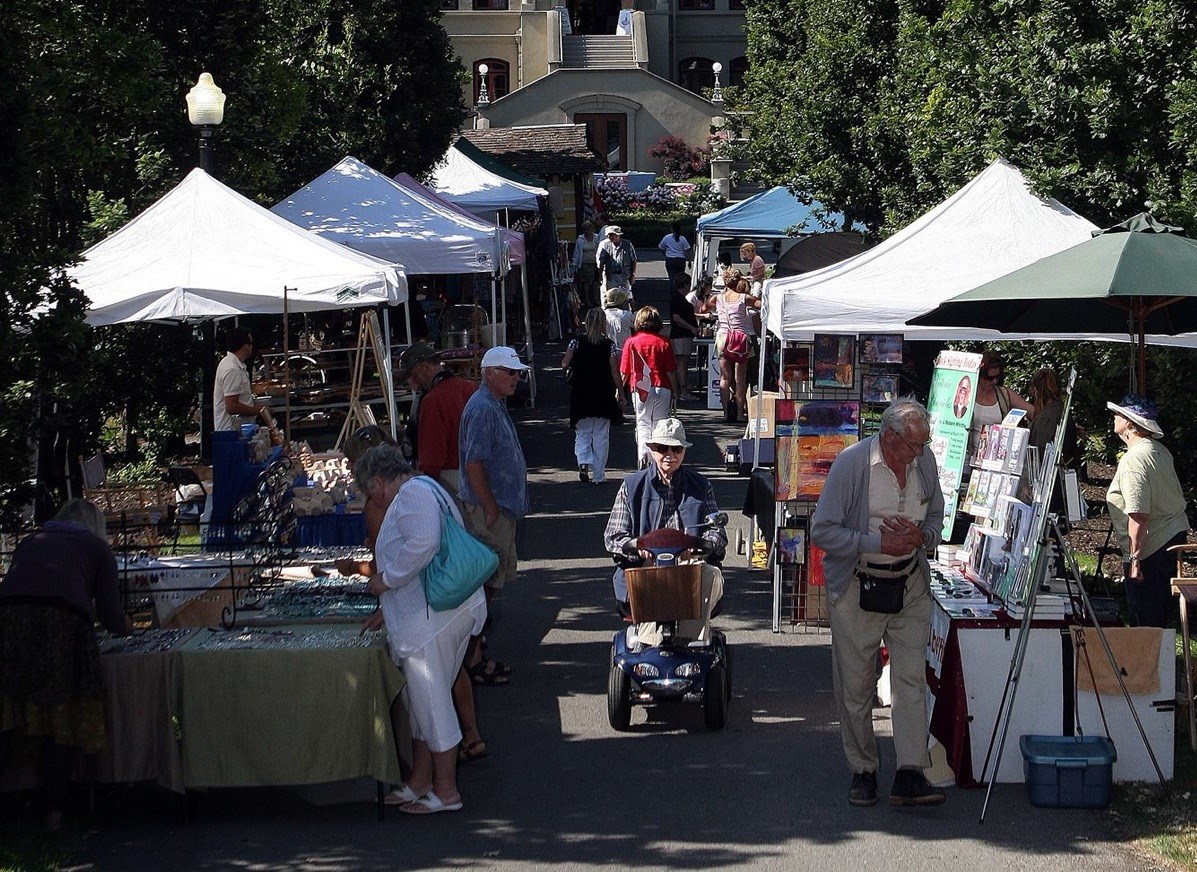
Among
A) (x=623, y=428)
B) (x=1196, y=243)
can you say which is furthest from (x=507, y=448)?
(x=623, y=428)

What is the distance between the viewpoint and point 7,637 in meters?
6.63

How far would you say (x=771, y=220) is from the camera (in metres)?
25.5

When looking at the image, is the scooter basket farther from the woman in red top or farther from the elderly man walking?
the woman in red top

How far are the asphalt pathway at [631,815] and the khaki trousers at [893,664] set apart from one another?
1.16 ft

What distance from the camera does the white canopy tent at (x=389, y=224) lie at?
51.4 feet

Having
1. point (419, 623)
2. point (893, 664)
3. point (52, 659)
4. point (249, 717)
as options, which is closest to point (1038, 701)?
point (893, 664)

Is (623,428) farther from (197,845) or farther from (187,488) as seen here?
(197,845)

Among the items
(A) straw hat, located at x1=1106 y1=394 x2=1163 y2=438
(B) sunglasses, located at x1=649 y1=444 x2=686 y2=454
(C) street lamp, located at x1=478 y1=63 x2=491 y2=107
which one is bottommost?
(B) sunglasses, located at x1=649 y1=444 x2=686 y2=454

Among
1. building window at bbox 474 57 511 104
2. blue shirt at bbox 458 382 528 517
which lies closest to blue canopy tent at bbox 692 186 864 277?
blue shirt at bbox 458 382 528 517

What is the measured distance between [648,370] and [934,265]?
4.53 meters

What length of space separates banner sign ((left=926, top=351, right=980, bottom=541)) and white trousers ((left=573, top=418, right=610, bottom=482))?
19.9 feet

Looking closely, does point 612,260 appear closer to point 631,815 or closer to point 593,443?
point 593,443

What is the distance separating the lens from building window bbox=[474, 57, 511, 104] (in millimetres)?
56438

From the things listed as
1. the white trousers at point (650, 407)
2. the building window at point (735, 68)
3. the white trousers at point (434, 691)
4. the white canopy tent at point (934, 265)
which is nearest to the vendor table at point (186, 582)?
the white trousers at point (434, 691)
